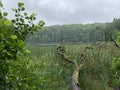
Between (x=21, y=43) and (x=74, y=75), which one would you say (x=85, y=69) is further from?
(x=21, y=43)

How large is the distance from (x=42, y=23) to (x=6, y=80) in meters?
0.99

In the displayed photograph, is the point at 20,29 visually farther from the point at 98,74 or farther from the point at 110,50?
the point at 110,50

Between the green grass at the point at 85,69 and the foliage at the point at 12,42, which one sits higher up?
the foliage at the point at 12,42

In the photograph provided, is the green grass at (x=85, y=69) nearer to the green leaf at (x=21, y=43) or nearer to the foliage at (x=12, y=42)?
the foliage at (x=12, y=42)

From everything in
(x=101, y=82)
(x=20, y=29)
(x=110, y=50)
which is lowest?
(x=101, y=82)

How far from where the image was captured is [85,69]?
49.4 ft

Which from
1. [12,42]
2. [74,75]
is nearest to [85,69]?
[74,75]

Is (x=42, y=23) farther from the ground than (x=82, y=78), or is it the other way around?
(x=42, y=23)

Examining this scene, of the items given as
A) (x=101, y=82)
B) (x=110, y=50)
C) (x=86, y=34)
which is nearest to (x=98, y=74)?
(x=101, y=82)

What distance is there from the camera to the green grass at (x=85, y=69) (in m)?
14.0

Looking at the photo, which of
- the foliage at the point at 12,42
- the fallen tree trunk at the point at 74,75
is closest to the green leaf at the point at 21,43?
the foliage at the point at 12,42

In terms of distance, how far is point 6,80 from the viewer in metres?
4.31

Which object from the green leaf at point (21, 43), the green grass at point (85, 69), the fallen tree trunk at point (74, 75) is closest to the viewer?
the green leaf at point (21, 43)

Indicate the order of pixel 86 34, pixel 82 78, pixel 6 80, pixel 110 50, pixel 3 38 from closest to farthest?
pixel 3 38, pixel 6 80, pixel 82 78, pixel 110 50, pixel 86 34
